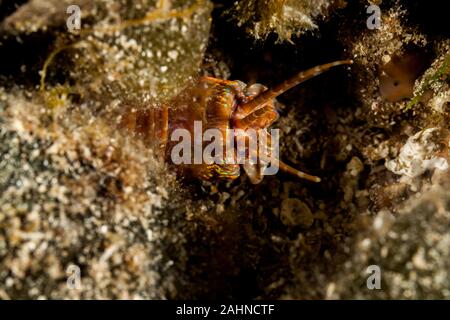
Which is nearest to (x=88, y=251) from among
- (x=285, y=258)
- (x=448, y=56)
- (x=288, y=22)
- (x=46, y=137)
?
(x=46, y=137)

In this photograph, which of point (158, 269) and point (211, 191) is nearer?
point (158, 269)

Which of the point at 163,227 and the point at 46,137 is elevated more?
the point at 46,137

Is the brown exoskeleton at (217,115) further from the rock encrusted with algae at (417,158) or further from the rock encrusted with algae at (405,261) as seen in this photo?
the rock encrusted with algae at (405,261)

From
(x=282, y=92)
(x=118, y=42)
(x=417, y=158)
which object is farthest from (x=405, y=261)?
(x=118, y=42)

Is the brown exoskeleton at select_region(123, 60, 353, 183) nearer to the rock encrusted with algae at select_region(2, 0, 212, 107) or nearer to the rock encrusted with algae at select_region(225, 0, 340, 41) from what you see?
the rock encrusted with algae at select_region(225, 0, 340, 41)

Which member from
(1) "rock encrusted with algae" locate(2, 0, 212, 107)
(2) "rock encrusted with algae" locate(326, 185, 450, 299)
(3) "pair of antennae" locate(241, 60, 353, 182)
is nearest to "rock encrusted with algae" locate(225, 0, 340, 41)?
(3) "pair of antennae" locate(241, 60, 353, 182)

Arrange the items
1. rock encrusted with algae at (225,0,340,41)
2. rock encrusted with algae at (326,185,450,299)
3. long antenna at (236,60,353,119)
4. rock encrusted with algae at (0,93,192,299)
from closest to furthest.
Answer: rock encrusted with algae at (0,93,192,299)
rock encrusted with algae at (326,185,450,299)
long antenna at (236,60,353,119)
rock encrusted with algae at (225,0,340,41)

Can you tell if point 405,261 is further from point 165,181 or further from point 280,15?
point 280,15
